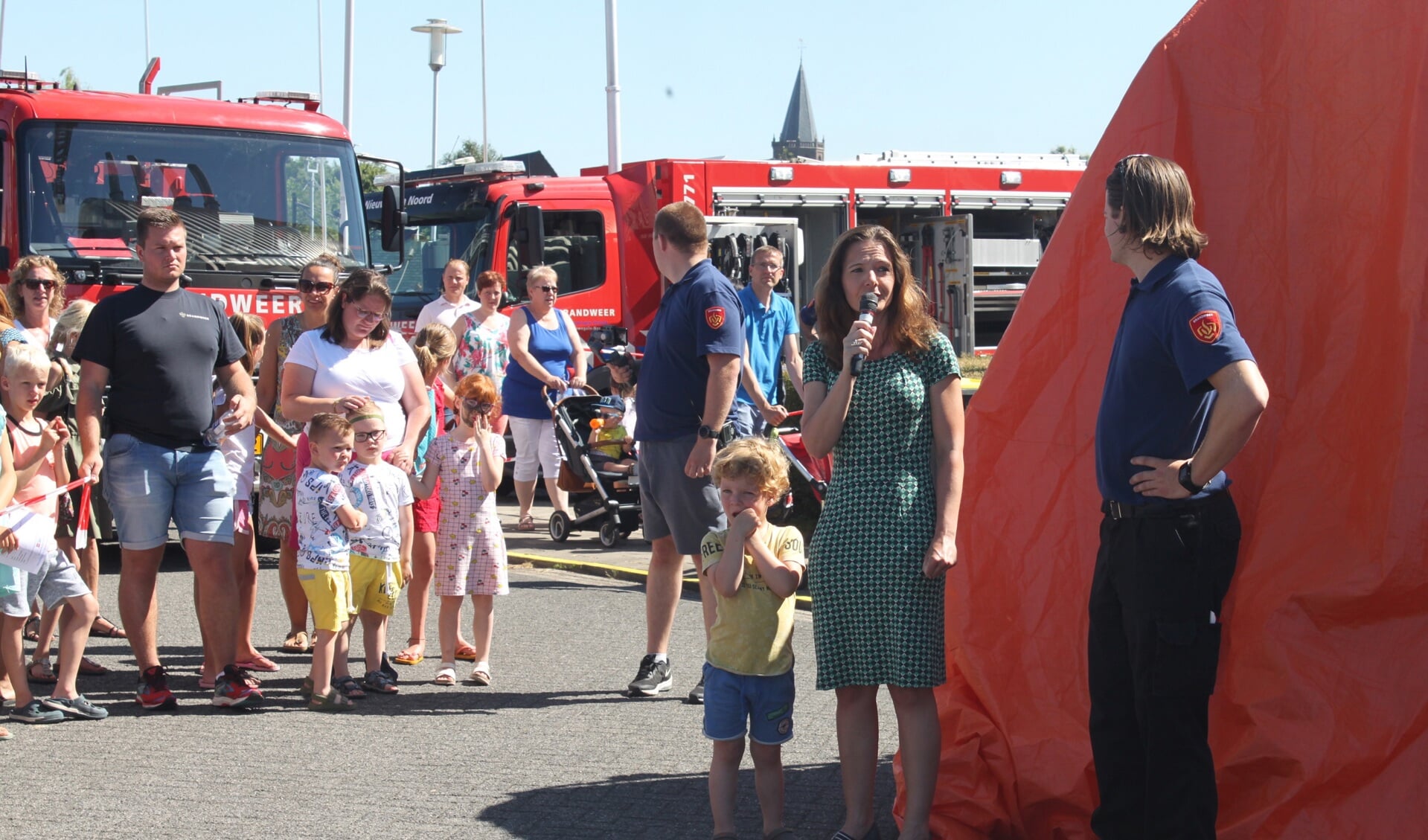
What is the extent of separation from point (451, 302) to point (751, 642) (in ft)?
26.8

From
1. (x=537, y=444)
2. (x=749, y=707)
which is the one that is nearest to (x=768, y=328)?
(x=537, y=444)

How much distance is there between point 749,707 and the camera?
14.8ft

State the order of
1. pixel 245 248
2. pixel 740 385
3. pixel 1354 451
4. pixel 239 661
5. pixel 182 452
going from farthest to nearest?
pixel 245 248 < pixel 740 385 < pixel 239 661 < pixel 182 452 < pixel 1354 451

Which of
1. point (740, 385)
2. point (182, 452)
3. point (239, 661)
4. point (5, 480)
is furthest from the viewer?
point (740, 385)

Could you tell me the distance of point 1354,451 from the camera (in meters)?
4.05

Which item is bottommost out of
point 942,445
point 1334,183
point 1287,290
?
point 942,445

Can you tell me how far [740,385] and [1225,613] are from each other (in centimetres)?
435

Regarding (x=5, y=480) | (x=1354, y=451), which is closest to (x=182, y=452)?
(x=5, y=480)

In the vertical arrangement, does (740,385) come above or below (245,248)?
below

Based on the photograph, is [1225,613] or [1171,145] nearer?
[1225,613]

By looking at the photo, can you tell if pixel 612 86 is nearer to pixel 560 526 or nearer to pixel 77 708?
pixel 560 526

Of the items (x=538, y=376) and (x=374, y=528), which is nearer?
(x=374, y=528)

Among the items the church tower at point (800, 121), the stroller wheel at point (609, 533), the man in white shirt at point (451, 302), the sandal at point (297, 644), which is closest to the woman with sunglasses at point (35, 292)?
the sandal at point (297, 644)

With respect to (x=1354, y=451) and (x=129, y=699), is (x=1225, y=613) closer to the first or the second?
(x=1354, y=451)
